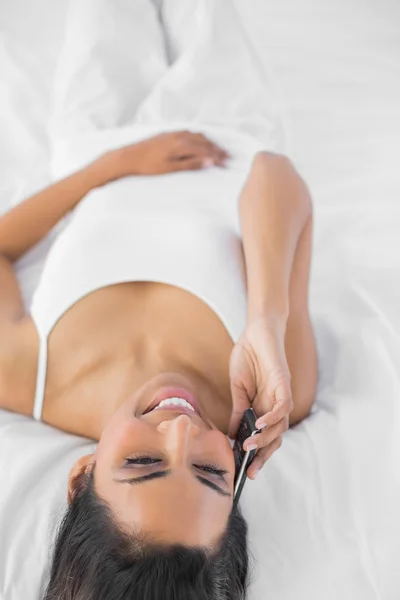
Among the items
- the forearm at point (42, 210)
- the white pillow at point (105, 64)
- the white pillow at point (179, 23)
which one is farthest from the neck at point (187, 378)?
the white pillow at point (179, 23)

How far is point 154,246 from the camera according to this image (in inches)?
47.1

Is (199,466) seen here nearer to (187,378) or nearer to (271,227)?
(187,378)

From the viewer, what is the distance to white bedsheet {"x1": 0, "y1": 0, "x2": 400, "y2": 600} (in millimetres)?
921

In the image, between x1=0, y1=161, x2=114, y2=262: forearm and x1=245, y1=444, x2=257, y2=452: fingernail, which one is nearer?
x1=245, y1=444, x2=257, y2=452: fingernail

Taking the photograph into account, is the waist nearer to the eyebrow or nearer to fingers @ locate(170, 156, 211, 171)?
fingers @ locate(170, 156, 211, 171)

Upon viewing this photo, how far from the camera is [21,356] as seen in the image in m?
1.10

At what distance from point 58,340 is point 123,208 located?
0.29 meters

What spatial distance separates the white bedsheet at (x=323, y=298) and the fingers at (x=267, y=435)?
2.9 inches

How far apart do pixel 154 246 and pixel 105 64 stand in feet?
2.14

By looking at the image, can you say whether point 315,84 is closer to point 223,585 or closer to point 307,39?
point 307,39

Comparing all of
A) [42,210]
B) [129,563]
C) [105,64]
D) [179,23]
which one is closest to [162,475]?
[129,563]

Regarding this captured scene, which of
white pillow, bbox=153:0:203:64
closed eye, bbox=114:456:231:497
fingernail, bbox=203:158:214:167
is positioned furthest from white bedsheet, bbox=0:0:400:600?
fingernail, bbox=203:158:214:167

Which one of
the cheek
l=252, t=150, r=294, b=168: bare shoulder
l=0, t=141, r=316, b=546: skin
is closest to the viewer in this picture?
the cheek

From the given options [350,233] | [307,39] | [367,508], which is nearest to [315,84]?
[307,39]
